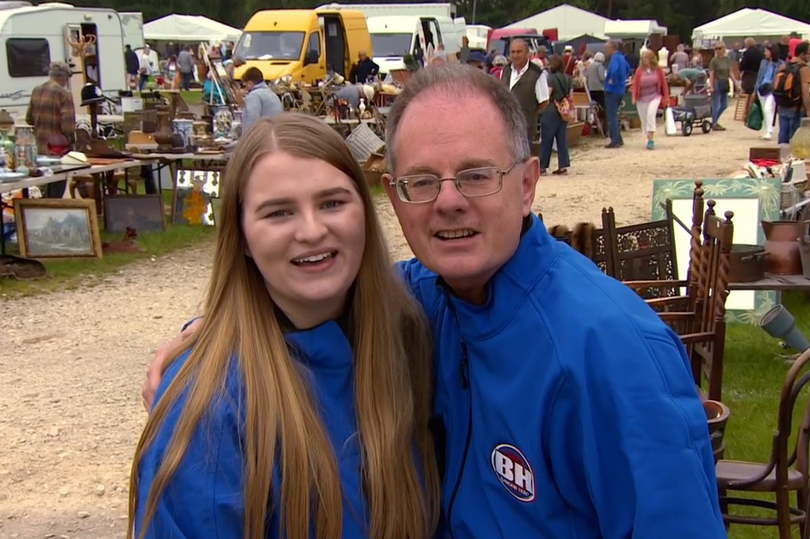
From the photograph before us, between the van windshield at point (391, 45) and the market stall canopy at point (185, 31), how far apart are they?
11.6 m

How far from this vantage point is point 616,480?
1368mm

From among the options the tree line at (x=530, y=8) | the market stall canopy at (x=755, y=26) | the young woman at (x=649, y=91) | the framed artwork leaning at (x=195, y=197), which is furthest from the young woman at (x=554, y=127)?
the tree line at (x=530, y=8)

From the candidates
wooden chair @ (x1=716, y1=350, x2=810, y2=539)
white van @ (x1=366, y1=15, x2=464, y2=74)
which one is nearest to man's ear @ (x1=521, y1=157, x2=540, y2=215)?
wooden chair @ (x1=716, y1=350, x2=810, y2=539)

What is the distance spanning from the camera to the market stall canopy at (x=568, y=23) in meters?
39.7

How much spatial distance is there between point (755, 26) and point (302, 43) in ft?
67.6

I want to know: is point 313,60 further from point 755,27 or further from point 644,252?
point 755,27

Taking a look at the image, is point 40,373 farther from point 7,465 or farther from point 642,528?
point 642,528

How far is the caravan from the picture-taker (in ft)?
57.1

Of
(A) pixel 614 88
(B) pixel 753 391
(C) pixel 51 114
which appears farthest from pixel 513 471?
(A) pixel 614 88

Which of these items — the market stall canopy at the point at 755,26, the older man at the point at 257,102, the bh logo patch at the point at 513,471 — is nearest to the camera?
the bh logo patch at the point at 513,471

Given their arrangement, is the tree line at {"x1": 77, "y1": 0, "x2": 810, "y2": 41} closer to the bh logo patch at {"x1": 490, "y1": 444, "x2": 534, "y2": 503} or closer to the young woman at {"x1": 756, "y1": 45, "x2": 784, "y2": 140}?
the young woman at {"x1": 756, "y1": 45, "x2": 784, "y2": 140}

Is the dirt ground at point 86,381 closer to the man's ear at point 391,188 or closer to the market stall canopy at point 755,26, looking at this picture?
the man's ear at point 391,188

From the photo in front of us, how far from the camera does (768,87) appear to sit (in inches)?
622

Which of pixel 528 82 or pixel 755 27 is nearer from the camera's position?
pixel 528 82
